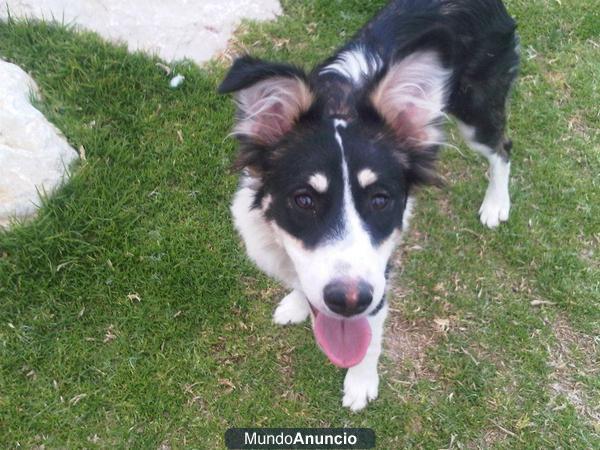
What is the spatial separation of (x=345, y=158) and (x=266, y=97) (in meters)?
0.45

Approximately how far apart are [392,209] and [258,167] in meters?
0.68

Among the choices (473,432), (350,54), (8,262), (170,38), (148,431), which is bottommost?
(473,432)

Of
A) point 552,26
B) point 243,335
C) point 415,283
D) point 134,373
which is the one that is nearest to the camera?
point 134,373

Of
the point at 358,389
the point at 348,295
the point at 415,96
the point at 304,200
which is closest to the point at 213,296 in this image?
the point at 358,389

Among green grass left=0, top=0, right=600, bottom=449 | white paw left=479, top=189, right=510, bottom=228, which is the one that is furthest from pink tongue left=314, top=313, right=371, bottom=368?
white paw left=479, top=189, right=510, bottom=228

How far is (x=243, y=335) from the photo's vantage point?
361 centimetres

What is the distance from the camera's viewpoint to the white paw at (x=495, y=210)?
409cm

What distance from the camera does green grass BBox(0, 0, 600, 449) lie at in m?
3.32

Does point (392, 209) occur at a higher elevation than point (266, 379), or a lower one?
higher

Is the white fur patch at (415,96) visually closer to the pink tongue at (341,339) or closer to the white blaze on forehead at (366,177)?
the white blaze on forehead at (366,177)

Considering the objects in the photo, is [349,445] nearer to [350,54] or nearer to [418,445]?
[418,445]

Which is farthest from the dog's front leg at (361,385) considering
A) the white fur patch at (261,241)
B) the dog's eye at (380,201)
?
the dog's eye at (380,201)

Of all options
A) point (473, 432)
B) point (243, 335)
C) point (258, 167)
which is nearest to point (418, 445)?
point (473, 432)

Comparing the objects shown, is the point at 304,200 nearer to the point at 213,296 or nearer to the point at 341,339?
the point at 341,339
